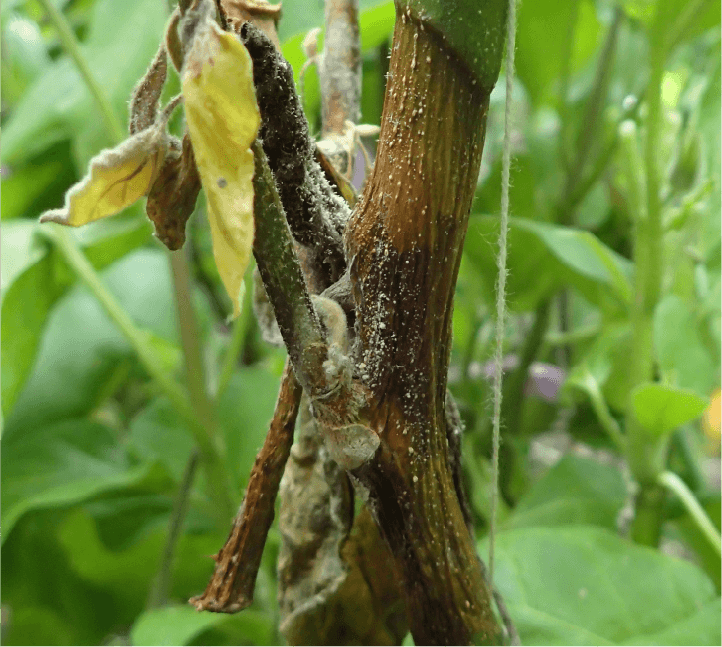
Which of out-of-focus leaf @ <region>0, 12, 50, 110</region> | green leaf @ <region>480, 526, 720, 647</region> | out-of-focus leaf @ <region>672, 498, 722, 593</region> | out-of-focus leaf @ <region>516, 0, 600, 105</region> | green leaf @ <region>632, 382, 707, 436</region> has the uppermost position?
out-of-focus leaf @ <region>0, 12, 50, 110</region>

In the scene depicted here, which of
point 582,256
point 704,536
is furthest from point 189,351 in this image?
point 704,536

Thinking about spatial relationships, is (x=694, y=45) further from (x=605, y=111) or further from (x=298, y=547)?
(x=298, y=547)

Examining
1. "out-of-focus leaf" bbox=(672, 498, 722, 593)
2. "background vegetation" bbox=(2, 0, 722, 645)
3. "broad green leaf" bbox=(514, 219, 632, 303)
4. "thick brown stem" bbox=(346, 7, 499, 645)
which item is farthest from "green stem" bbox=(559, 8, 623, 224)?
"thick brown stem" bbox=(346, 7, 499, 645)

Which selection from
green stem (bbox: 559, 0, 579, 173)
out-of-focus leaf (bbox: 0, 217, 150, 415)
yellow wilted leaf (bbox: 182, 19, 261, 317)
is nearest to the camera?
yellow wilted leaf (bbox: 182, 19, 261, 317)

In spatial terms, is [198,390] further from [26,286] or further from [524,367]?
[524,367]

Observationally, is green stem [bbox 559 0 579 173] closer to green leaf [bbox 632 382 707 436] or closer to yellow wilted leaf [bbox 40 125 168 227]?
green leaf [bbox 632 382 707 436]

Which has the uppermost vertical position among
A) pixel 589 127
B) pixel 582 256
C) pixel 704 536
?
pixel 589 127

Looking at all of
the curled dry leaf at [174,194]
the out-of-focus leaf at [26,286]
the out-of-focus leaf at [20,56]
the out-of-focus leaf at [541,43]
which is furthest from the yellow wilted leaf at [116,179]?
the out-of-focus leaf at [20,56]
